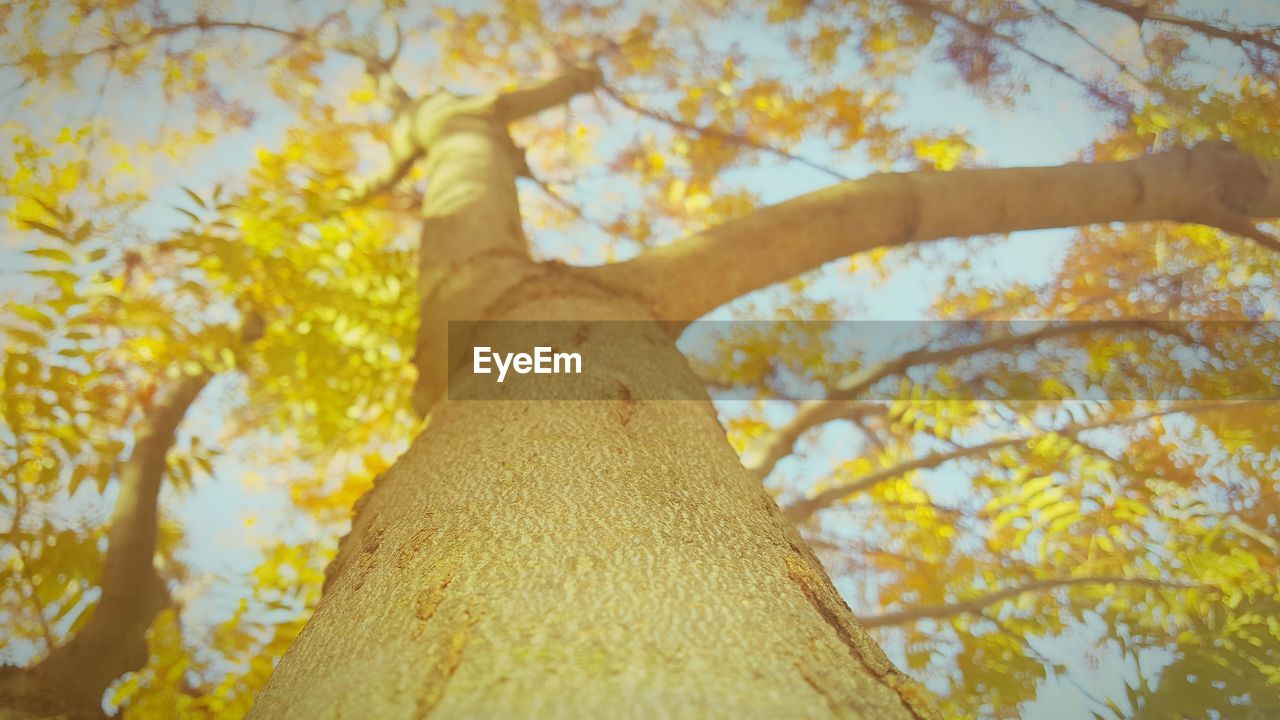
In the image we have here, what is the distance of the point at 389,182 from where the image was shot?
10.1 ft

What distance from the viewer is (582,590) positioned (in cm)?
63

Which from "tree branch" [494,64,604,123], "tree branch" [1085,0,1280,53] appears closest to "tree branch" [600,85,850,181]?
"tree branch" [494,64,604,123]

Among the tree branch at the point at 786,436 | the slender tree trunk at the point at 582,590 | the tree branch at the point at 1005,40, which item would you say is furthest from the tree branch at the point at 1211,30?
the slender tree trunk at the point at 582,590

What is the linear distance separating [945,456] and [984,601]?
49 centimetres

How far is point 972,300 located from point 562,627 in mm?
3383

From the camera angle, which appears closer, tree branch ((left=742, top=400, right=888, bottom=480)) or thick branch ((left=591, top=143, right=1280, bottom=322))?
thick branch ((left=591, top=143, right=1280, bottom=322))

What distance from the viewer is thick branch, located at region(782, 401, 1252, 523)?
2045 millimetres

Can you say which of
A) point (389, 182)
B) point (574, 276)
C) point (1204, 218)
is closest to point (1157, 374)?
point (1204, 218)

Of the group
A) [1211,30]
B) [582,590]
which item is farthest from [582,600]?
[1211,30]

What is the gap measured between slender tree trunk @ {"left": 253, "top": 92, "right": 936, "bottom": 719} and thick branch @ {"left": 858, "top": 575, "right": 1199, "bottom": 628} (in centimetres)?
143

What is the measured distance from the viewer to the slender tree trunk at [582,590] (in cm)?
53

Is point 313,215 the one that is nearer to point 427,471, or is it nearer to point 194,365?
point 194,365

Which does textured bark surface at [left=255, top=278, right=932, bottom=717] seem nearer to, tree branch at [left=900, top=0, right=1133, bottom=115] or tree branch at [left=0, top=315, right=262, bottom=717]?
tree branch at [left=0, top=315, right=262, bottom=717]

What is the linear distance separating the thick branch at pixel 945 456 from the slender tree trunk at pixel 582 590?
0.97 m
